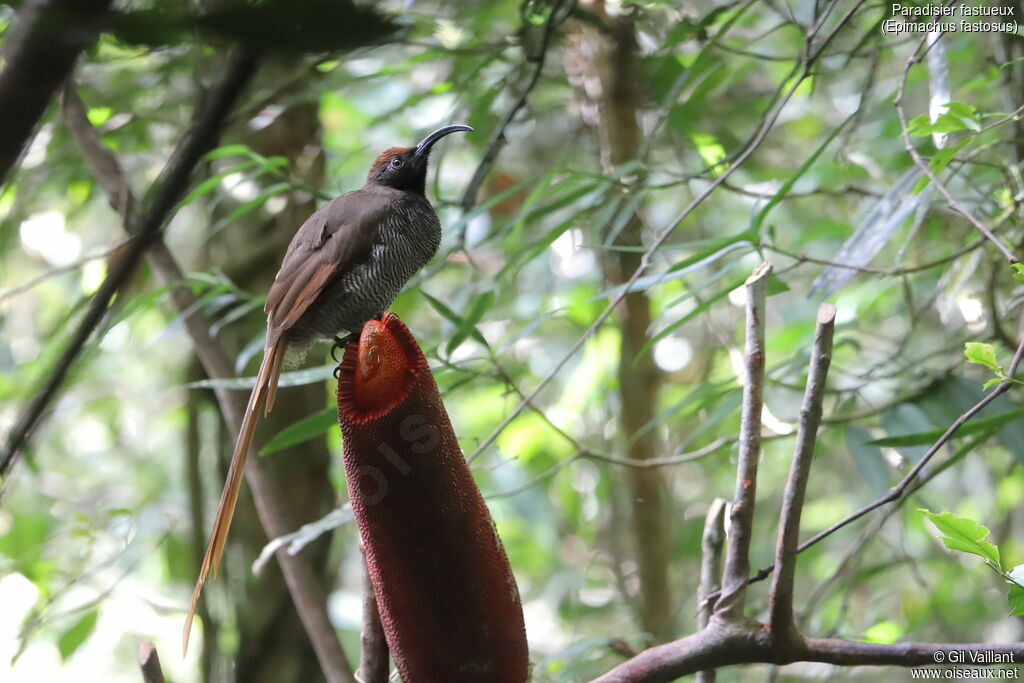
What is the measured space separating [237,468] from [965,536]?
0.96 metres

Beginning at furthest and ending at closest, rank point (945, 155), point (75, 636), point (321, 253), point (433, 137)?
point (75, 636) → point (433, 137) → point (321, 253) → point (945, 155)

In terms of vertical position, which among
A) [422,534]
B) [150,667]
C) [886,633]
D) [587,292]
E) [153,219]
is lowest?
[886,633]

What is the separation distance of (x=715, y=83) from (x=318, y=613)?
58.2 inches

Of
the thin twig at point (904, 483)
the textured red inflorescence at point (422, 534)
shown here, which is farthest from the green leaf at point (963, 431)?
the textured red inflorescence at point (422, 534)

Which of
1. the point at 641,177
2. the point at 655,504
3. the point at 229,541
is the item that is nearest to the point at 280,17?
the point at 641,177

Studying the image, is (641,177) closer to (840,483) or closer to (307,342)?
(307,342)

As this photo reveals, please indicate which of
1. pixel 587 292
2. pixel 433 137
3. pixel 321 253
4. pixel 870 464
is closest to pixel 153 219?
pixel 321 253

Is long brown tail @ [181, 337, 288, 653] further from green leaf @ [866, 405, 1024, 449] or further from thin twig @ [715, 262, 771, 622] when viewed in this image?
green leaf @ [866, 405, 1024, 449]

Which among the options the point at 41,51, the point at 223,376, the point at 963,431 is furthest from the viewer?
the point at 223,376

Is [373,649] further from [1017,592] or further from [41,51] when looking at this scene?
[41,51]

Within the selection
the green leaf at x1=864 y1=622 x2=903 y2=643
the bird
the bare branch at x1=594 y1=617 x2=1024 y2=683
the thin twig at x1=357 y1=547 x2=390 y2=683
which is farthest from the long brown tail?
the green leaf at x1=864 y1=622 x2=903 y2=643

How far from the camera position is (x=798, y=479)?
1.08 metres

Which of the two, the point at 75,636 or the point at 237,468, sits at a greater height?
the point at 237,468

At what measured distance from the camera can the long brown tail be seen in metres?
1.34
